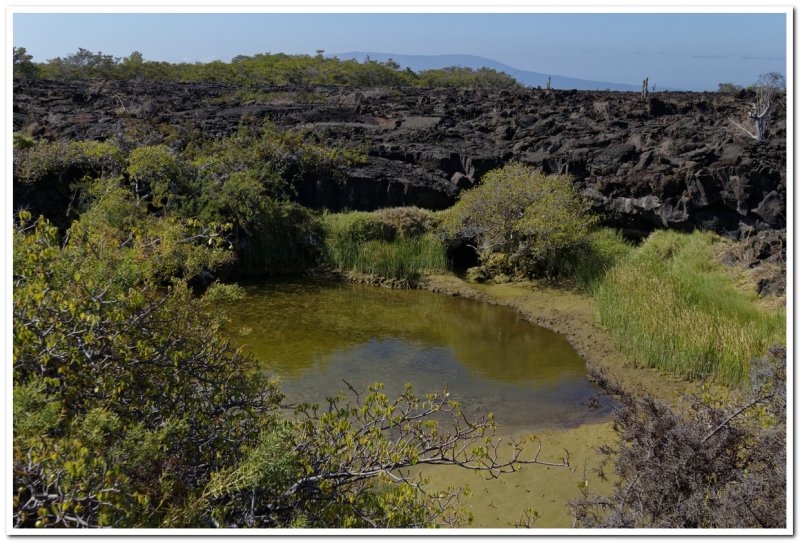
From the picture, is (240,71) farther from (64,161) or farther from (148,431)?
(148,431)

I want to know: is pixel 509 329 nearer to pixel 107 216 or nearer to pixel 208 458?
pixel 107 216

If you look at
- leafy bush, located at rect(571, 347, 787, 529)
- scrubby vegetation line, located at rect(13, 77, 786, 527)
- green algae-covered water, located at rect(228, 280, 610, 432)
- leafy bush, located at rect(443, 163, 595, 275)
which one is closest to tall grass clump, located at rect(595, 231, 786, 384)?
scrubby vegetation line, located at rect(13, 77, 786, 527)

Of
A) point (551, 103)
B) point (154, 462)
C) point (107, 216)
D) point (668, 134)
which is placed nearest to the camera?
point (154, 462)

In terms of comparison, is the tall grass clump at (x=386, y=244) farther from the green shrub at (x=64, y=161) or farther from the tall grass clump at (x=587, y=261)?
the green shrub at (x=64, y=161)

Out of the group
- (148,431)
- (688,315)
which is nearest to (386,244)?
(688,315)

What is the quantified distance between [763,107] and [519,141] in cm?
761

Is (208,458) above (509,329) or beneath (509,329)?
above

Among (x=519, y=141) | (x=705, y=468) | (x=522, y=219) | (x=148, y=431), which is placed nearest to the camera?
(x=148, y=431)

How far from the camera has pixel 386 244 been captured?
16719 mm

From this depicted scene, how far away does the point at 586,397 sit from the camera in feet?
32.8

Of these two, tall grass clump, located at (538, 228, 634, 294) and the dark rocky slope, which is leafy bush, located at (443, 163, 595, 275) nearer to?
tall grass clump, located at (538, 228, 634, 294)
